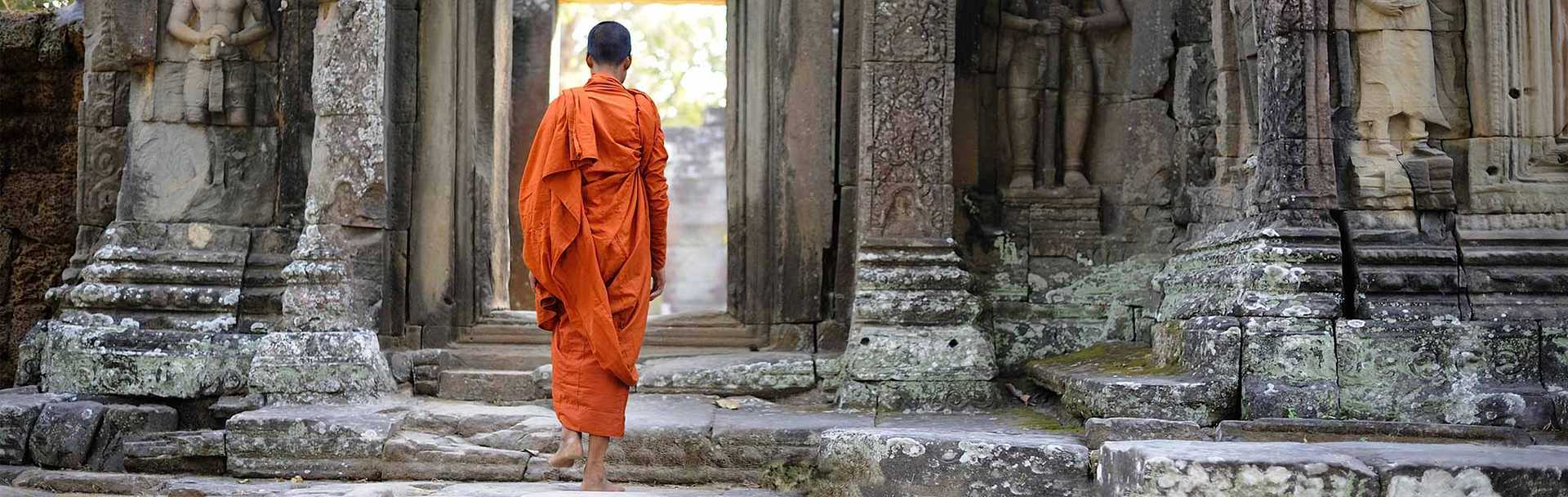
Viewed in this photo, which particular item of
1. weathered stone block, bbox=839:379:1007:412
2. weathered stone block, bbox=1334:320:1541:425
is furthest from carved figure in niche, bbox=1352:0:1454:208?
weathered stone block, bbox=839:379:1007:412

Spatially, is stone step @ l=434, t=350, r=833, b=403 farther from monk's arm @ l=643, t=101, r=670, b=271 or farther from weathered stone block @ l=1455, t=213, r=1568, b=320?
weathered stone block @ l=1455, t=213, r=1568, b=320

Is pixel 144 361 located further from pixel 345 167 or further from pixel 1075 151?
pixel 1075 151

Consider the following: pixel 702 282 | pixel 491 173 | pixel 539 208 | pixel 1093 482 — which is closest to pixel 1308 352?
pixel 1093 482

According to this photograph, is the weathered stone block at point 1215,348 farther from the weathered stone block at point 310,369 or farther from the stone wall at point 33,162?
the stone wall at point 33,162

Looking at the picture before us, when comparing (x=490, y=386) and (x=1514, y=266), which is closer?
(x=1514, y=266)

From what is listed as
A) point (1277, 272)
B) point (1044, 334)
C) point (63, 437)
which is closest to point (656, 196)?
point (1277, 272)

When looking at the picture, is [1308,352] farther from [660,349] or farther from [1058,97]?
[660,349]

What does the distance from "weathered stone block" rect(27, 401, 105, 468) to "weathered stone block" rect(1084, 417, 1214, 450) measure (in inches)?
157

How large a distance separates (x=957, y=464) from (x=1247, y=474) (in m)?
1.25

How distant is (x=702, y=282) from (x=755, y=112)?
16.4 meters

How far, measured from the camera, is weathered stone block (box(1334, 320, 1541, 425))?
17.1 ft

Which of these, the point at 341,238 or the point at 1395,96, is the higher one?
the point at 1395,96

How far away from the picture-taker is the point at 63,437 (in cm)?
569

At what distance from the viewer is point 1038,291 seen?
700 centimetres
